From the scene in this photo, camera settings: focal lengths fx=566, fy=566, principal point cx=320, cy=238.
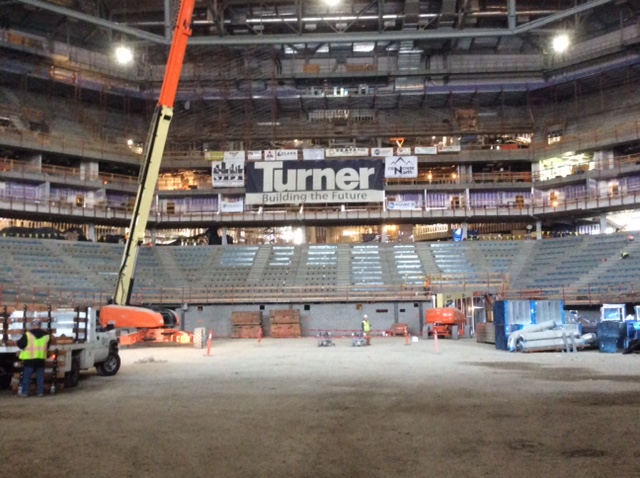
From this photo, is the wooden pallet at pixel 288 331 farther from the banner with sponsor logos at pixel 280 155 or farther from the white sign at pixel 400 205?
the banner with sponsor logos at pixel 280 155

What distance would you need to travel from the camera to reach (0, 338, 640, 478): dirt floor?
679 centimetres

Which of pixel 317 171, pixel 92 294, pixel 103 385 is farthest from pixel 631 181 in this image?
pixel 103 385

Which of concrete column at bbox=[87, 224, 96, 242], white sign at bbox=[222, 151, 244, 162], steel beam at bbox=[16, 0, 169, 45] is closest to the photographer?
steel beam at bbox=[16, 0, 169, 45]

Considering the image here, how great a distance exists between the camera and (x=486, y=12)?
45781mm

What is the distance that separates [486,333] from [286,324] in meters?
12.5

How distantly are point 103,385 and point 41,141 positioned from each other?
3561 centimetres

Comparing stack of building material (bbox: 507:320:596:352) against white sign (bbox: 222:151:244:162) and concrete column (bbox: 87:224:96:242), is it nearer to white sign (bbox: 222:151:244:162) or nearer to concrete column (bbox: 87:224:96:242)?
white sign (bbox: 222:151:244:162)

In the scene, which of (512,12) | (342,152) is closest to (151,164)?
(512,12)

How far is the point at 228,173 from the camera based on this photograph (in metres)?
48.1

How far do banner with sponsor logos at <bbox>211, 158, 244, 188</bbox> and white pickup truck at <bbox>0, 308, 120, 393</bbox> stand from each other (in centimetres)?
3245

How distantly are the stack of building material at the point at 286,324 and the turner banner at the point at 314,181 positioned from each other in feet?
43.5

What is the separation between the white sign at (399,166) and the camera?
1863 inches

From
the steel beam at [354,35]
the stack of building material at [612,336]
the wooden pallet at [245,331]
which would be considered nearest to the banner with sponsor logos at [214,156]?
the steel beam at [354,35]

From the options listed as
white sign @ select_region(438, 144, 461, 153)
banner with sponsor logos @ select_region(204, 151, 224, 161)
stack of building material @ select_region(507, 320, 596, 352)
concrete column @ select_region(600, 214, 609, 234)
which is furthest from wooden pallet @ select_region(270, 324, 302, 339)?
concrete column @ select_region(600, 214, 609, 234)
